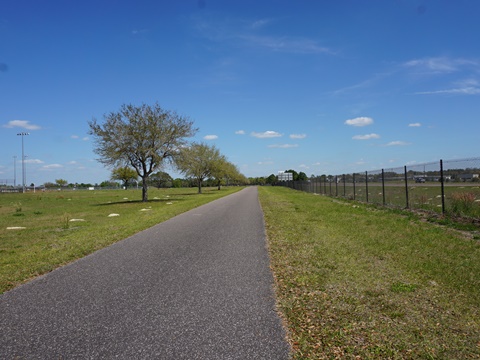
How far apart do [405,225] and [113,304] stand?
34.2ft

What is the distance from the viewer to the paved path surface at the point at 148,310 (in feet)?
12.7

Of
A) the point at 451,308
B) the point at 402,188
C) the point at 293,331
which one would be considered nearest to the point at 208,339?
the point at 293,331

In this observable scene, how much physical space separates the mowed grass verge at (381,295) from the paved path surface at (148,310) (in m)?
0.44

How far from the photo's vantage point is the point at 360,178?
27.5m

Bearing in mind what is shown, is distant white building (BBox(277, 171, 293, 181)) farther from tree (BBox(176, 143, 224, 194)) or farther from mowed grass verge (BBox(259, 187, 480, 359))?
mowed grass verge (BBox(259, 187, 480, 359))

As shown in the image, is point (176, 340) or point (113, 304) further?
point (113, 304)

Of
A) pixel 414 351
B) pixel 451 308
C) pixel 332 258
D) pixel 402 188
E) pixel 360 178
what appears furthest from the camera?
pixel 360 178

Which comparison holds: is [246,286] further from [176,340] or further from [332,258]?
[332,258]

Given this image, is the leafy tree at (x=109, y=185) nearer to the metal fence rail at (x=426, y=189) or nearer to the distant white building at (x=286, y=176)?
the distant white building at (x=286, y=176)

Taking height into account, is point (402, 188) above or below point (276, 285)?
above

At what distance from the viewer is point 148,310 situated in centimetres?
500

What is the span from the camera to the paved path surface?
3881 millimetres

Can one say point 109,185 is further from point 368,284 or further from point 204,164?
point 368,284

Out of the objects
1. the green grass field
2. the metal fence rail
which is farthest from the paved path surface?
the metal fence rail
